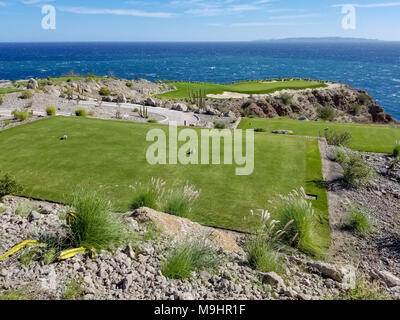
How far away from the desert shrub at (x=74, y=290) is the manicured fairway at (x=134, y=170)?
320cm

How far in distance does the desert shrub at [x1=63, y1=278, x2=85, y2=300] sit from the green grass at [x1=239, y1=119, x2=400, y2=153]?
1541 centimetres

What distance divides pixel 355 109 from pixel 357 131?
27.6 meters

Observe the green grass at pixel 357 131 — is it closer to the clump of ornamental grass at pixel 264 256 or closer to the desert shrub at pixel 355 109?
the clump of ornamental grass at pixel 264 256

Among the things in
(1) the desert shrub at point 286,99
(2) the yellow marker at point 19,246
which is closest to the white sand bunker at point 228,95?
(1) the desert shrub at point 286,99

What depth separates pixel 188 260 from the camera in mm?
4727

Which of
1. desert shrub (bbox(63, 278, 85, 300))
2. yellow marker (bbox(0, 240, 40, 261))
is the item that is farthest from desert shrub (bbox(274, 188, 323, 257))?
yellow marker (bbox(0, 240, 40, 261))

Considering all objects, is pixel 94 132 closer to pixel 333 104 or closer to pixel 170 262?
pixel 170 262

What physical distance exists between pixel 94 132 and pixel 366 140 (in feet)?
50.0

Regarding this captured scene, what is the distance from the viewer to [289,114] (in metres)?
36.2

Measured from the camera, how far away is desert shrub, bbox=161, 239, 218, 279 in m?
4.66

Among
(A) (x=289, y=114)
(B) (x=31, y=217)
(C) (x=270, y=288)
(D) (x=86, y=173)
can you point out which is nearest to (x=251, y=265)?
(C) (x=270, y=288)

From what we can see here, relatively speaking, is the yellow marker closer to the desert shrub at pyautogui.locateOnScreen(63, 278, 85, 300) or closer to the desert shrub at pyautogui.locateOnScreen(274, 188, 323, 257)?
the desert shrub at pyautogui.locateOnScreen(63, 278, 85, 300)

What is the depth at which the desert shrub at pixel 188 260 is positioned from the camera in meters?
4.66

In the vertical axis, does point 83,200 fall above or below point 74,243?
above
